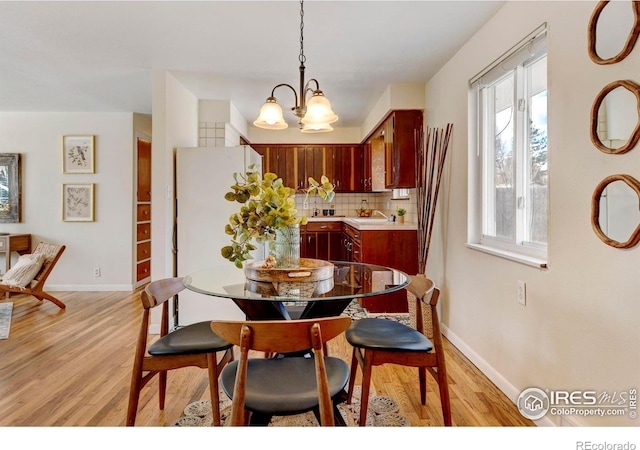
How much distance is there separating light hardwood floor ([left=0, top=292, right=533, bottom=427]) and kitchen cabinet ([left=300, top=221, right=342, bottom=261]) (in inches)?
93.7

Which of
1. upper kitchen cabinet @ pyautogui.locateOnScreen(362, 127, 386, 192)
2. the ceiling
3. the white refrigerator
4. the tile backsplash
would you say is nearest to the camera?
the ceiling

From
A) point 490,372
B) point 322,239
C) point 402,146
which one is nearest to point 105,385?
point 490,372

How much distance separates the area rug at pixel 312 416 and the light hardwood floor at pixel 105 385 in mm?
62

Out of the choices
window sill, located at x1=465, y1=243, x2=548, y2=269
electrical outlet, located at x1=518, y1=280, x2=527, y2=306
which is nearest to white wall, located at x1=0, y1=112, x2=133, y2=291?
window sill, located at x1=465, y1=243, x2=548, y2=269

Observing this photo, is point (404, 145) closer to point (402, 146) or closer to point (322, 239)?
point (402, 146)

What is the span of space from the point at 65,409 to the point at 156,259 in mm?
1549

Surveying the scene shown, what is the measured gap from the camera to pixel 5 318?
3760 millimetres

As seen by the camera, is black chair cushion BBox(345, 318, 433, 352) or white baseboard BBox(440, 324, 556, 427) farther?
white baseboard BBox(440, 324, 556, 427)

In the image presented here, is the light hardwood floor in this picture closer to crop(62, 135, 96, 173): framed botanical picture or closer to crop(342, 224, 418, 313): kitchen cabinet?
crop(342, 224, 418, 313): kitchen cabinet

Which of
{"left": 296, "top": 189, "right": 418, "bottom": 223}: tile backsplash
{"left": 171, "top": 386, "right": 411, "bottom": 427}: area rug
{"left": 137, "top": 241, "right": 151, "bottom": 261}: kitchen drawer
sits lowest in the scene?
{"left": 171, "top": 386, "right": 411, "bottom": 427}: area rug

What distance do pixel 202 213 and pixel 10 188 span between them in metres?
3.33

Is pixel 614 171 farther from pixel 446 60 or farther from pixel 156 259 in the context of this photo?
pixel 156 259

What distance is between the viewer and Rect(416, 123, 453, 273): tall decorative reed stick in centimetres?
322

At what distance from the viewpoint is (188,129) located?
3912 millimetres
